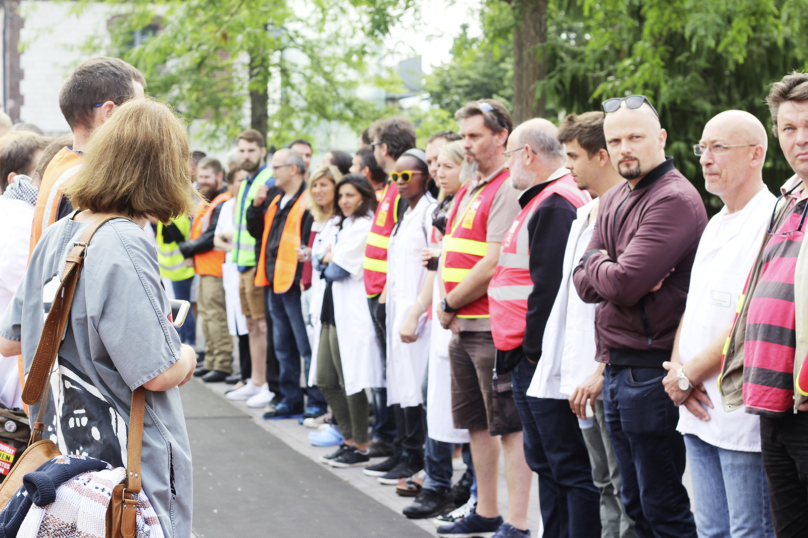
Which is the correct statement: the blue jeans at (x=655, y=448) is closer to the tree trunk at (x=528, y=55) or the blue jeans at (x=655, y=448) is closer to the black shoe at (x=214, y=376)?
the tree trunk at (x=528, y=55)

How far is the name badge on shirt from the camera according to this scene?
3.02 meters

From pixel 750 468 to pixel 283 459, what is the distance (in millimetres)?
4067

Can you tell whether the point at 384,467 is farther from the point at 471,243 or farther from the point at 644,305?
the point at 644,305

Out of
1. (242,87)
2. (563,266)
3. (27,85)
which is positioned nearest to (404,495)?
(563,266)

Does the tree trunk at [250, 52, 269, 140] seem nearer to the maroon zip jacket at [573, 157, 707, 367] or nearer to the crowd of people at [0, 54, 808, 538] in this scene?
the crowd of people at [0, 54, 808, 538]

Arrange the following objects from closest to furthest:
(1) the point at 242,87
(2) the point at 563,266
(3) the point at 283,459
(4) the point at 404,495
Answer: (2) the point at 563,266
(4) the point at 404,495
(3) the point at 283,459
(1) the point at 242,87

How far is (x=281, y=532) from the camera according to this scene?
4695mm

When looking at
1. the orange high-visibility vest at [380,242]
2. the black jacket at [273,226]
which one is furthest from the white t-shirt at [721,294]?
the black jacket at [273,226]

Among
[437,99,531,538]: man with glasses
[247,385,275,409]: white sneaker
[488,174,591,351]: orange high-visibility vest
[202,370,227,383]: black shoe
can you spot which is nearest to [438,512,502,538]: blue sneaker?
[437,99,531,538]: man with glasses

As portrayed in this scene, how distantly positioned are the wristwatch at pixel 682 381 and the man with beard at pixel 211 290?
6873 mm

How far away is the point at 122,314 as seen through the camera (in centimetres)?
215

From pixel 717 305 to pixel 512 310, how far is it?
1239 millimetres

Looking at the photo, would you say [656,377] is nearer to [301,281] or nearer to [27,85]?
[301,281]

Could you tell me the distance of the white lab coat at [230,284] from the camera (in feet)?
28.9
